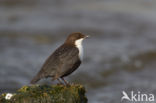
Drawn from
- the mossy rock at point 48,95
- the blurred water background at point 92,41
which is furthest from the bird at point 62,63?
the blurred water background at point 92,41

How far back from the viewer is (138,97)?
9289 mm

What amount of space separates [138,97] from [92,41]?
19.6 ft

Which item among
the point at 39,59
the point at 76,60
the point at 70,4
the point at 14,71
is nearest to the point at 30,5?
the point at 70,4

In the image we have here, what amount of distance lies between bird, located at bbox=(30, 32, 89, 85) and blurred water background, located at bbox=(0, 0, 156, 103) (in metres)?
2.94

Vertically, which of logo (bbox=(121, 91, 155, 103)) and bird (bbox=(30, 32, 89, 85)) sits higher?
logo (bbox=(121, 91, 155, 103))

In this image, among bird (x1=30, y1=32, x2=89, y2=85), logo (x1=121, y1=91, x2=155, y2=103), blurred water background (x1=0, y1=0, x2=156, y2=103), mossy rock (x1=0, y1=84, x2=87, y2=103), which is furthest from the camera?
blurred water background (x1=0, y1=0, x2=156, y2=103)

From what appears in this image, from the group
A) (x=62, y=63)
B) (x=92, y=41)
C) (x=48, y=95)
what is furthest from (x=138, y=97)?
(x=92, y=41)

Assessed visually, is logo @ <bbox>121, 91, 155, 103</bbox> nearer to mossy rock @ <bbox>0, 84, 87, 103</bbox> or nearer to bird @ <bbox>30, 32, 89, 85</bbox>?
bird @ <bbox>30, 32, 89, 85</bbox>

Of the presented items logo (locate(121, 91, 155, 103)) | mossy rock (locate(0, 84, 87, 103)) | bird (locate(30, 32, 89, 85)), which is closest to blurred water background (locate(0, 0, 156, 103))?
logo (locate(121, 91, 155, 103))

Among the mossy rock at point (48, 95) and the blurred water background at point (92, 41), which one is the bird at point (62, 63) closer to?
the mossy rock at point (48, 95)

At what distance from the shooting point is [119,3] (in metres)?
18.0

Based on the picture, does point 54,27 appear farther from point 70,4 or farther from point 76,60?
point 76,60

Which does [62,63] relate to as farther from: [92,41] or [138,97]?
[92,41]

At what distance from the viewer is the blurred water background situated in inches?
446
